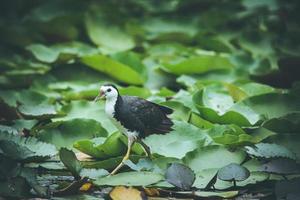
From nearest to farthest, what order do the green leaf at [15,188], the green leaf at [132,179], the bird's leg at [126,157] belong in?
the green leaf at [15,188] → the green leaf at [132,179] → the bird's leg at [126,157]

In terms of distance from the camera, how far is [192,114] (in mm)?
3123

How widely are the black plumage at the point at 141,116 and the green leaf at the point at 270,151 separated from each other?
400mm

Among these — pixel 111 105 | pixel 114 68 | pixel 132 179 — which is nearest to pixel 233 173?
pixel 132 179

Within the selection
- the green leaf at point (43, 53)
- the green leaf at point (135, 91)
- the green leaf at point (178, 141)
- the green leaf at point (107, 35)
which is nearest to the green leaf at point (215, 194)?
the green leaf at point (178, 141)

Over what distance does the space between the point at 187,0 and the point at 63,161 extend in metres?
2.84

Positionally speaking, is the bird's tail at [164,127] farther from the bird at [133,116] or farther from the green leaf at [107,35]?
the green leaf at [107,35]

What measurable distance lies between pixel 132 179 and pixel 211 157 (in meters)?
0.37

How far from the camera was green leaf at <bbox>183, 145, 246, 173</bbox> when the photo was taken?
271 cm

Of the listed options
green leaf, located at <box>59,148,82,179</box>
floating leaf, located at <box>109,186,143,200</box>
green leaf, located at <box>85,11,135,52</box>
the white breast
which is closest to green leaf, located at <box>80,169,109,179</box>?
green leaf, located at <box>59,148,82,179</box>

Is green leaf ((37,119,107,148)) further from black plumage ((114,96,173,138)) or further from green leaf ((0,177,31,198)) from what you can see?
green leaf ((0,177,31,198))

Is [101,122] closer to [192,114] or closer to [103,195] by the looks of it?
[192,114]

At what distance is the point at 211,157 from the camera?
2734mm

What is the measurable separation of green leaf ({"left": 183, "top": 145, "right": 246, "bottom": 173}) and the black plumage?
0.20 meters

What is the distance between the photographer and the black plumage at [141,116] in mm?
2750
